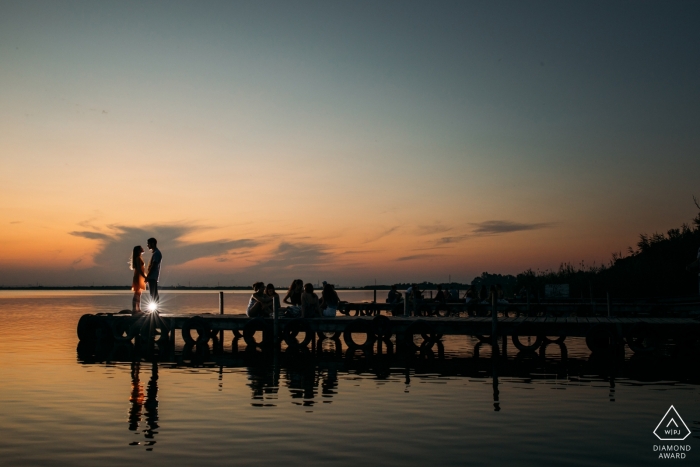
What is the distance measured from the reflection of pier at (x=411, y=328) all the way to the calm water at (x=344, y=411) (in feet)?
3.45

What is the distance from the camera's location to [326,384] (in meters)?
17.9

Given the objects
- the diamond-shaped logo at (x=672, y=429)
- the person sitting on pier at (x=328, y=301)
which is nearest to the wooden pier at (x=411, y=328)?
the person sitting on pier at (x=328, y=301)

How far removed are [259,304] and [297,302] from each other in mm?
1544

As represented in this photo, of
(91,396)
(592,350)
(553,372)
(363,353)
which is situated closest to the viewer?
(91,396)

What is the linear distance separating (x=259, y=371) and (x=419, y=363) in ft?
18.0

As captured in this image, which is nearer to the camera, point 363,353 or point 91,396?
A: point 91,396

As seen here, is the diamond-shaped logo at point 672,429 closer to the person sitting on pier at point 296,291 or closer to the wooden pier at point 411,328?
A: the wooden pier at point 411,328

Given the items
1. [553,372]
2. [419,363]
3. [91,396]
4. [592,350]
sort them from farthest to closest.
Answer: [592,350]
[419,363]
[553,372]
[91,396]

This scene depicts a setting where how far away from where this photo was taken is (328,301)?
29781mm

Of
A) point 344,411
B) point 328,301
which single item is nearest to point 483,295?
point 328,301

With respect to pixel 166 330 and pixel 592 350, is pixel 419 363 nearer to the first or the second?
pixel 592 350

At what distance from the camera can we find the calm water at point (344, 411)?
1041 centimetres

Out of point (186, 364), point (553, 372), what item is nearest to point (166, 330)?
point (186, 364)

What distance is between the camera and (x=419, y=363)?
76.4ft
